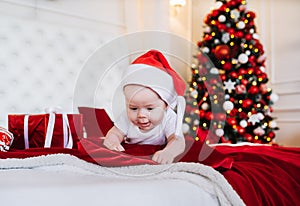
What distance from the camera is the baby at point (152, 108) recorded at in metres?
0.99

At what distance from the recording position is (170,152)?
1.05 metres

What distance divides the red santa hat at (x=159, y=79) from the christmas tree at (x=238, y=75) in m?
2.23

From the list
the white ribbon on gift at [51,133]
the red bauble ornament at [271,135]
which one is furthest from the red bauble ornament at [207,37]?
the white ribbon on gift at [51,133]

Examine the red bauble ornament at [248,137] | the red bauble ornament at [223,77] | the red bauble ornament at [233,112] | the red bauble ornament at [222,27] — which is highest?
the red bauble ornament at [222,27]

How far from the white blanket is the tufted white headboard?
187 cm

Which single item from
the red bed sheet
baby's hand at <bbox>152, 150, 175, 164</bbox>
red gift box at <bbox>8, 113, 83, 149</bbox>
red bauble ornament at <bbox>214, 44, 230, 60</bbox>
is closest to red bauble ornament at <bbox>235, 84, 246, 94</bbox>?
red bauble ornament at <bbox>214, 44, 230, 60</bbox>

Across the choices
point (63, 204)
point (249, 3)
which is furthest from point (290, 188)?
point (249, 3)

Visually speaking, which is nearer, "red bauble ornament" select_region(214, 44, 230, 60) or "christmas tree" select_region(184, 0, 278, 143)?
"christmas tree" select_region(184, 0, 278, 143)

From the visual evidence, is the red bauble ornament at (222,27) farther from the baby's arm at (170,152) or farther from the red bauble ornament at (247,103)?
the baby's arm at (170,152)

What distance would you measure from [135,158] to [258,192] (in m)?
0.40

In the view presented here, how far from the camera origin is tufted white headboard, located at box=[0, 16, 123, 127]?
2.87 metres

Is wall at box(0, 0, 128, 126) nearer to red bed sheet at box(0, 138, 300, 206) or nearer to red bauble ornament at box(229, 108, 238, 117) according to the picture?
red bauble ornament at box(229, 108, 238, 117)

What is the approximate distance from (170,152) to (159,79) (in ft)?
0.72

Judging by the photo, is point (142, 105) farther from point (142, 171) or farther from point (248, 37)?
point (248, 37)
